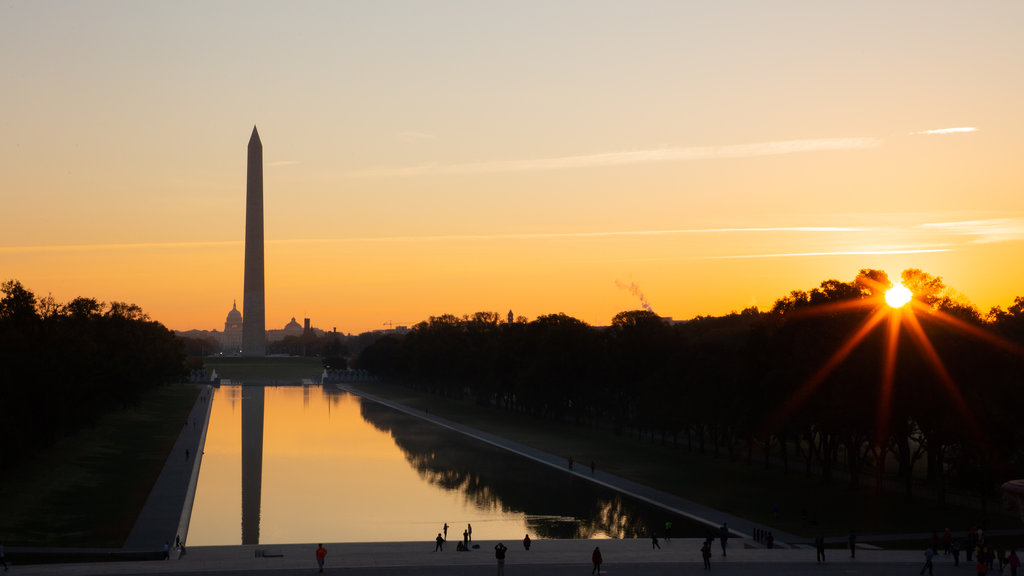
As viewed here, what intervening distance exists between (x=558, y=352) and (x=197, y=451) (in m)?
33.1

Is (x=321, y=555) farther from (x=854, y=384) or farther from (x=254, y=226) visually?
(x=254, y=226)

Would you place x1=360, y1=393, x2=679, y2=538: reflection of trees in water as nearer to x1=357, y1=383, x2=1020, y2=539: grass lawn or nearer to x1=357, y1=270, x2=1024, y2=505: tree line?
x1=357, y1=383, x2=1020, y2=539: grass lawn

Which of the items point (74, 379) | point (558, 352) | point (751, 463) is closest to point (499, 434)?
point (558, 352)

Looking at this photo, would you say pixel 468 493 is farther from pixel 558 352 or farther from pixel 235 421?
pixel 235 421

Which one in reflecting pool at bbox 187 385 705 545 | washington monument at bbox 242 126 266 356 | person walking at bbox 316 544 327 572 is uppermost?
washington monument at bbox 242 126 266 356

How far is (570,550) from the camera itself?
37.3 m

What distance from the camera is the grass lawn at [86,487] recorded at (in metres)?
40.9

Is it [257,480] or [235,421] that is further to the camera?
[235,421]

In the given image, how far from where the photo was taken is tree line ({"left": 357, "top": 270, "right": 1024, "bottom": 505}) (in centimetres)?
4572

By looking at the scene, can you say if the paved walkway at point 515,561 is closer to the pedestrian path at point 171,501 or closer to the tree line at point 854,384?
the pedestrian path at point 171,501

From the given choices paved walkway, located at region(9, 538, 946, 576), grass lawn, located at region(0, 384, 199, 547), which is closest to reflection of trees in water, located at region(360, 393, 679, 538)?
paved walkway, located at region(9, 538, 946, 576)

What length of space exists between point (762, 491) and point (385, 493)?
1891 cm

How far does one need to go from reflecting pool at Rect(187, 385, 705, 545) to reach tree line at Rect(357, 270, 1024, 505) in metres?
9.80

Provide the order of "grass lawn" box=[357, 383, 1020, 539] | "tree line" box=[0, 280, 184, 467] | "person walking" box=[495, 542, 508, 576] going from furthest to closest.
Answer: "tree line" box=[0, 280, 184, 467] < "grass lawn" box=[357, 383, 1020, 539] < "person walking" box=[495, 542, 508, 576]
